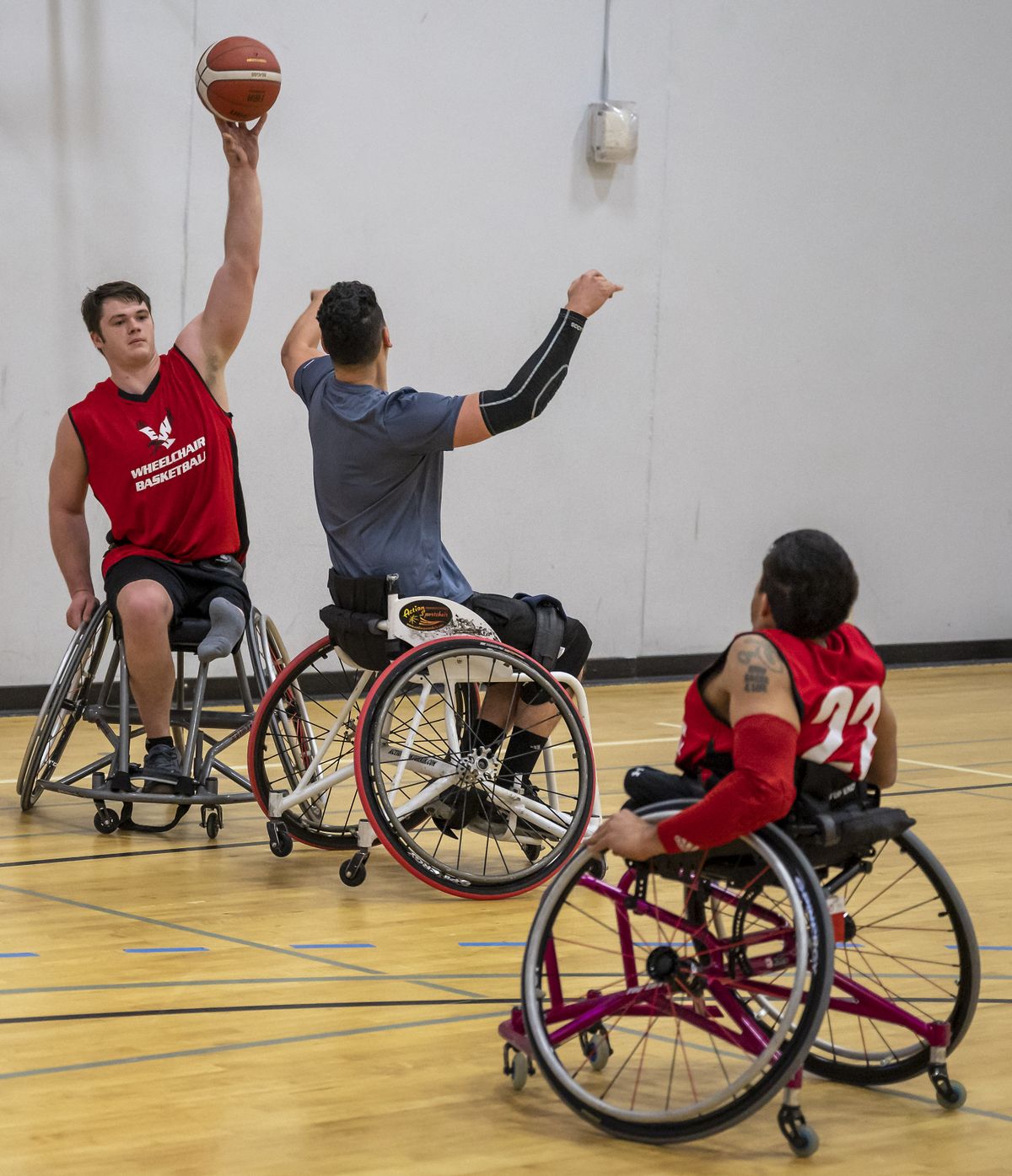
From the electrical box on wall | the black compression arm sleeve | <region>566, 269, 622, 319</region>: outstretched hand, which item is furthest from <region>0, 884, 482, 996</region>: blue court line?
the electrical box on wall

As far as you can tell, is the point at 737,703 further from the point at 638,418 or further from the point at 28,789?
the point at 638,418

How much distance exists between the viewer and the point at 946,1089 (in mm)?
2254

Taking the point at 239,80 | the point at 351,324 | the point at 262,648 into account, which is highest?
the point at 239,80

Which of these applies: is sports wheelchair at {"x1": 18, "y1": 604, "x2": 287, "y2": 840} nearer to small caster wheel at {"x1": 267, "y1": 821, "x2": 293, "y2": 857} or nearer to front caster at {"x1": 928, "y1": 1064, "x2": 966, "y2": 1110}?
small caster wheel at {"x1": 267, "y1": 821, "x2": 293, "y2": 857}

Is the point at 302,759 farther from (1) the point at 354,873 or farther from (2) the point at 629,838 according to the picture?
(2) the point at 629,838

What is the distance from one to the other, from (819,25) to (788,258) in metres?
0.91

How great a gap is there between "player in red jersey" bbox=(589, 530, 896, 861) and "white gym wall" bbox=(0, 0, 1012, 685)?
371 cm

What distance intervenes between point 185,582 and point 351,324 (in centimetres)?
88

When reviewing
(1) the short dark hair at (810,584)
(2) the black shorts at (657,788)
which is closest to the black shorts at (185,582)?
(2) the black shorts at (657,788)

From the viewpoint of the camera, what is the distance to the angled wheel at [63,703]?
3.94m

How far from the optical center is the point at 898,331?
722 cm

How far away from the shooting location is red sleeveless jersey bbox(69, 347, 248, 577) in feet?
13.2

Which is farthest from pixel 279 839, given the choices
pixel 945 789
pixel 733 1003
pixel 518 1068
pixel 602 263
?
pixel 602 263

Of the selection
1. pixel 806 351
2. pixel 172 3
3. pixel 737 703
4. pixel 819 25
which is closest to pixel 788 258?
pixel 806 351
